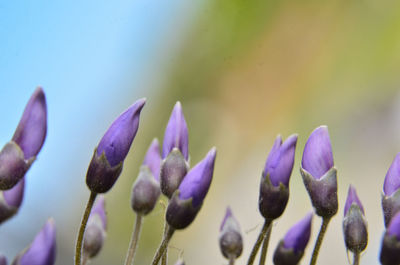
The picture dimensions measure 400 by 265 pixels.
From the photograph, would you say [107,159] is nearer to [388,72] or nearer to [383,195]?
[383,195]

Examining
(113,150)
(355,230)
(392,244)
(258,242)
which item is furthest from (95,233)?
(392,244)

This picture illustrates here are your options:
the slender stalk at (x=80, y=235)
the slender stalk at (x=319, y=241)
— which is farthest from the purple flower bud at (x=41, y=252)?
the slender stalk at (x=319, y=241)

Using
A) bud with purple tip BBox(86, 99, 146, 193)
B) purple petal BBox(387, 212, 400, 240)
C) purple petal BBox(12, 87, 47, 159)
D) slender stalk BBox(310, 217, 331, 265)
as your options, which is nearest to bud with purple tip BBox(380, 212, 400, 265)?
purple petal BBox(387, 212, 400, 240)

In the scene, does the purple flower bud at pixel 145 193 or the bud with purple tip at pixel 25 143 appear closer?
the bud with purple tip at pixel 25 143

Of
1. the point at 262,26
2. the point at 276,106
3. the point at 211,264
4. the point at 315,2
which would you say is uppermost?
the point at 315,2

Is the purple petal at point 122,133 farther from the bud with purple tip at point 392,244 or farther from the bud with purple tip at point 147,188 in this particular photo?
the bud with purple tip at point 392,244

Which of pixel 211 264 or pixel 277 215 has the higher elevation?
pixel 211 264

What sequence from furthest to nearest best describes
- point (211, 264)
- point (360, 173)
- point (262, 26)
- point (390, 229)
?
1. point (262, 26)
2. point (360, 173)
3. point (211, 264)
4. point (390, 229)

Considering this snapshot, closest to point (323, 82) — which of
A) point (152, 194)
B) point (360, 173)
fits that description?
point (360, 173)
